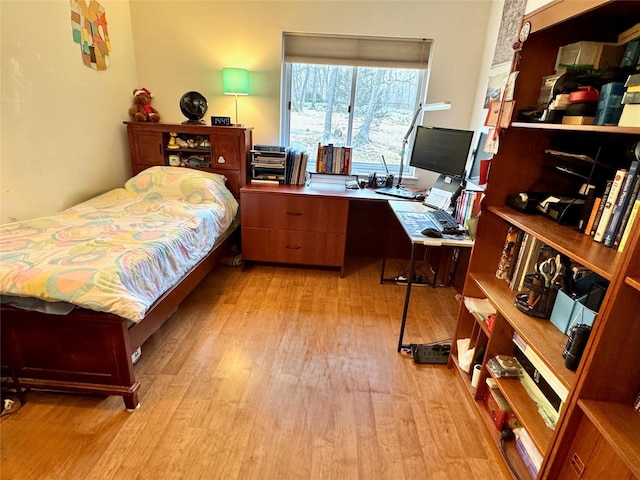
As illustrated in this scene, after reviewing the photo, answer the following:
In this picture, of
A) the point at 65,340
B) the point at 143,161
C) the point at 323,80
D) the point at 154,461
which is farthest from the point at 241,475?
the point at 323,80

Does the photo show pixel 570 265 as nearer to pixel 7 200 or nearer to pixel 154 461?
pixel 154 461

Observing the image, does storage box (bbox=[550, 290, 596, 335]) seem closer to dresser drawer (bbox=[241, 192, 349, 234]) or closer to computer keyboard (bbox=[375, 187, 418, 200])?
computer keyboard (bbox=[375, 187, 418, 200])

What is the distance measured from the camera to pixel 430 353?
208 cm

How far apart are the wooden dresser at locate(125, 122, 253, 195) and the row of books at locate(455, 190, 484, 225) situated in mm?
1777

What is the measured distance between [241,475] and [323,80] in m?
3.00

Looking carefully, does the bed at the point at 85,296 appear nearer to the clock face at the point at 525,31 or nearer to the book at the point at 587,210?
the book at the point at 587,210

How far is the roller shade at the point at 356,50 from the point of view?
3041 mm

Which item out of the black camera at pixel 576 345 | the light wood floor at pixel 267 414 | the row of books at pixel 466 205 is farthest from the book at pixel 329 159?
the black camera at pixel 576 345

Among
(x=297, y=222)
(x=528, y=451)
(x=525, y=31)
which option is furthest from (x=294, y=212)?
(x=528, y=451)

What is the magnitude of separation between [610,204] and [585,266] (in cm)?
24

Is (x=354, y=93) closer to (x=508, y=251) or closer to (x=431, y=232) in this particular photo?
(x=431, y=232)

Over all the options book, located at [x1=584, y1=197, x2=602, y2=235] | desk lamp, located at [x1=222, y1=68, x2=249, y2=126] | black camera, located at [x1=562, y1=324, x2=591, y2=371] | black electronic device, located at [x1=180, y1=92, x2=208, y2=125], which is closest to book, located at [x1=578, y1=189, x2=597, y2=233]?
book, located at [x1=584, y1=197, x2=602, y2=235]

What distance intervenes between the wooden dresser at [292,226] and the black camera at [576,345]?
191cm

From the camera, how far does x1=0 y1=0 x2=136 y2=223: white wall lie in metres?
2.09
